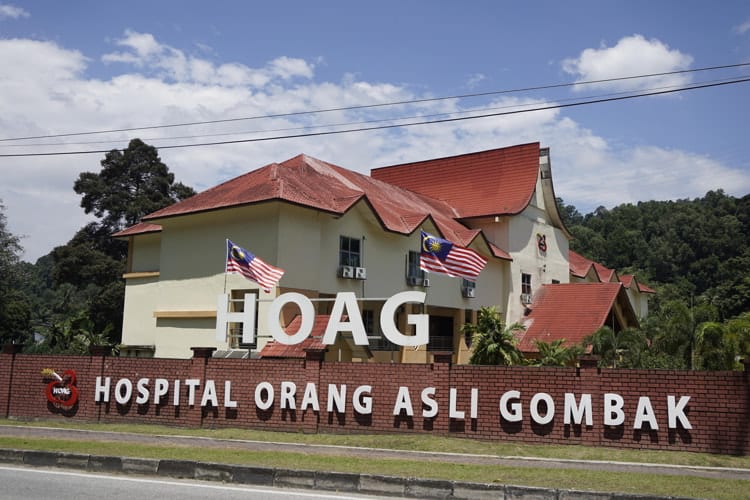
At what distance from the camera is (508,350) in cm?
2364

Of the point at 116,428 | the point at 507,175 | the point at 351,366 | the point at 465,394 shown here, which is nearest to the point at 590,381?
the point at 465,394

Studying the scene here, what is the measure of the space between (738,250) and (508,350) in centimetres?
8484

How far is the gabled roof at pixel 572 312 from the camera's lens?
32.7 meters

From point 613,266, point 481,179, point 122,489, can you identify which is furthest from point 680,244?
point 122,489

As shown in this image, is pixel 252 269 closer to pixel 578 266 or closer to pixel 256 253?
pixel 256 253

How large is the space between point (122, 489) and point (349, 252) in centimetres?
1738

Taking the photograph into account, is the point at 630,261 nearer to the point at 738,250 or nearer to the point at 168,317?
the point at 738,250

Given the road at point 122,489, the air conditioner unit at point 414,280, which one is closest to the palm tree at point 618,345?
the air conditioner unit at point 414,280

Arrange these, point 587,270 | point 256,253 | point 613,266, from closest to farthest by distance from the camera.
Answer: point 256,253 → point 587,270 → point 613,266

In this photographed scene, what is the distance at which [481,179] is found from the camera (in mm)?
39906

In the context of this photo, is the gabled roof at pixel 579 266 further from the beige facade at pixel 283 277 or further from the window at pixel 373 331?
the window at pixel 373 331

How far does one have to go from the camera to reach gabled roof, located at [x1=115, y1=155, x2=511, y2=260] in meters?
25.0

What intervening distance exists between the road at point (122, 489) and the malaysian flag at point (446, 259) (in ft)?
38.6

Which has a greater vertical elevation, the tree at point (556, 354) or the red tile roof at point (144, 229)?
the red tile roof at point (144, 229)
